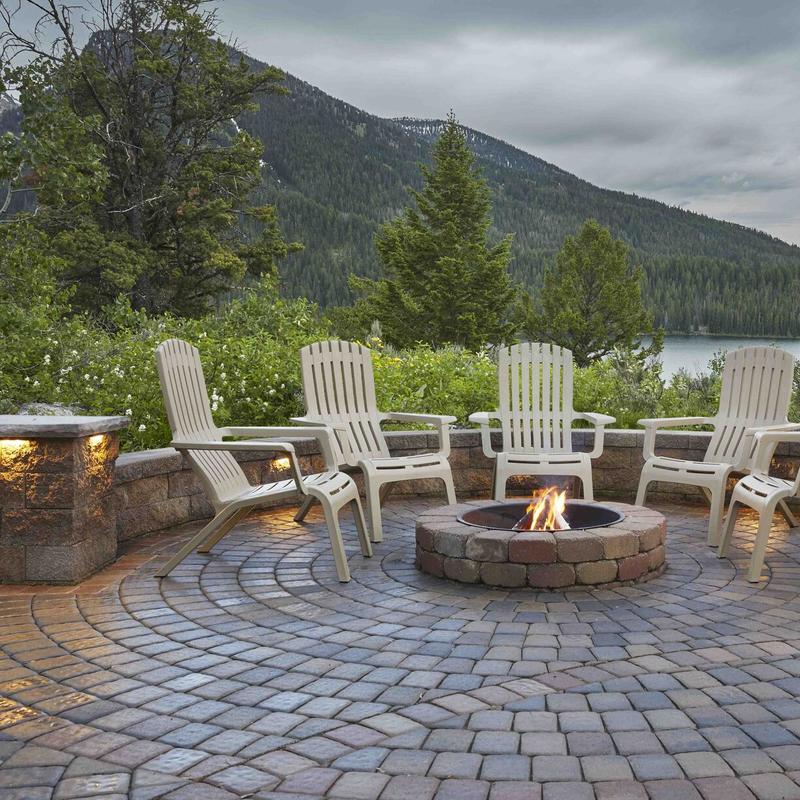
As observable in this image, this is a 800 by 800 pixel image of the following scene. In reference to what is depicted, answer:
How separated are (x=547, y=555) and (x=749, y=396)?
242cm

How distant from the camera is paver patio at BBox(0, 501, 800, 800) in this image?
6.97ft

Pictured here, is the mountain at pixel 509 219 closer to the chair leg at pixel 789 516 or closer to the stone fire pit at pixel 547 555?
the chair leg at pixel 789 516

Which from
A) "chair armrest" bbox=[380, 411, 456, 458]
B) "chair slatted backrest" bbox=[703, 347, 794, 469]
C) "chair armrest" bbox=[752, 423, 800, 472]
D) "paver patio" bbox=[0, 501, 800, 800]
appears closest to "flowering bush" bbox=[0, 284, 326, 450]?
"chair armrest" bbox=[380, 411, 456, 458]

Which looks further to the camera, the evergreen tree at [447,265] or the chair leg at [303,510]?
the evergreen tree at [447,265]

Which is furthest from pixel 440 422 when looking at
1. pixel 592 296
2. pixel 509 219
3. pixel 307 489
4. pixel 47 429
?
pixel 509 219

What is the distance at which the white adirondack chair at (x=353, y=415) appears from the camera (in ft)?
16.5

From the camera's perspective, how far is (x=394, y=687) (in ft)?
8.87

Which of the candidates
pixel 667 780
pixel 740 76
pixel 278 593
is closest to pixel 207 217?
pixel 740 76

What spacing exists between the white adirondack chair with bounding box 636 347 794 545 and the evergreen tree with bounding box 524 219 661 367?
137 feet

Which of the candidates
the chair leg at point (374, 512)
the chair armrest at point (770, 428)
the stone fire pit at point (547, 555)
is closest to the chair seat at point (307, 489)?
the chair leg at point (374, 512)

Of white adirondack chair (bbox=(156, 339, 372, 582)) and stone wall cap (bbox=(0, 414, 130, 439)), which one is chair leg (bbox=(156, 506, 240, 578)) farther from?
stone wall cap (bbox=(0, 414, 130, 439))

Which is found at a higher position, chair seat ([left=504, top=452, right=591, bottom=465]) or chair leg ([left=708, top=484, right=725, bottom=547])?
chair seat ([left=504, top=452, right=591, bottom=465])

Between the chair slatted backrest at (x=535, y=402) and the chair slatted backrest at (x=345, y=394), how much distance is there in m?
0.92

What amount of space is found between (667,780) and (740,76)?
10435mm
